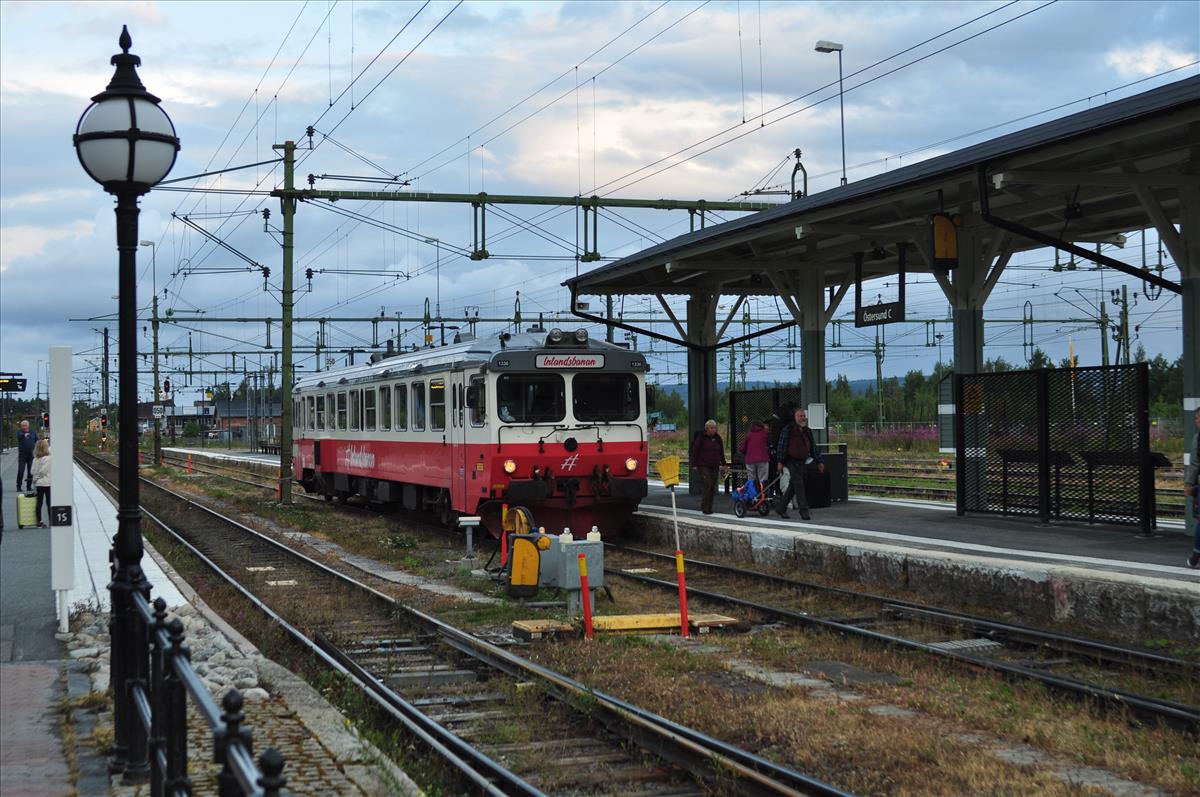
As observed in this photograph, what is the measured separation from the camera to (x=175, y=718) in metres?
4.43

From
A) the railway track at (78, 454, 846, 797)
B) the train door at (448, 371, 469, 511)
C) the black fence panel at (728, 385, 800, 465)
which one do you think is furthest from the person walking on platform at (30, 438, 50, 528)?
the black fence panel at (728, 385, 800, 465)

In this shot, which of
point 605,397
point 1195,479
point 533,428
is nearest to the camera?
point 1195,479

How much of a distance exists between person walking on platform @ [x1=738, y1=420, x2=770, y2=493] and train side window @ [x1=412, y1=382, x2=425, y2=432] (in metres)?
5.36

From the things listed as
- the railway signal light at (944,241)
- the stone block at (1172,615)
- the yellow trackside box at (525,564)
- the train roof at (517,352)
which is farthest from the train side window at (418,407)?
the stone block at (1172,615)

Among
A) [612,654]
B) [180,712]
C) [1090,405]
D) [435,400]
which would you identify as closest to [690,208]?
Result: [435,400]

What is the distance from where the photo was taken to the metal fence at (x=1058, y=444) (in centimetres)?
1452

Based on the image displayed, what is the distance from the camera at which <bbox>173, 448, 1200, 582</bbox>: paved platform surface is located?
40.5ft

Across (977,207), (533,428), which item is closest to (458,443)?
(533,428)

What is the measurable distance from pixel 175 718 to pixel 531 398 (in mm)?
14019

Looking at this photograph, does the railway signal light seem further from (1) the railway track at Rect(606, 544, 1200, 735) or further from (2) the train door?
(2) the train door

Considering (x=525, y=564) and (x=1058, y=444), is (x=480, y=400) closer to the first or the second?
(x=525, y=564)

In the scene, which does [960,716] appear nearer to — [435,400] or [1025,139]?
[1025,139]

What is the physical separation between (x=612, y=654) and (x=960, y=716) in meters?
3.05

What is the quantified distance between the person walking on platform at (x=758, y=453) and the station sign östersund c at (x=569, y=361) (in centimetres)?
249
